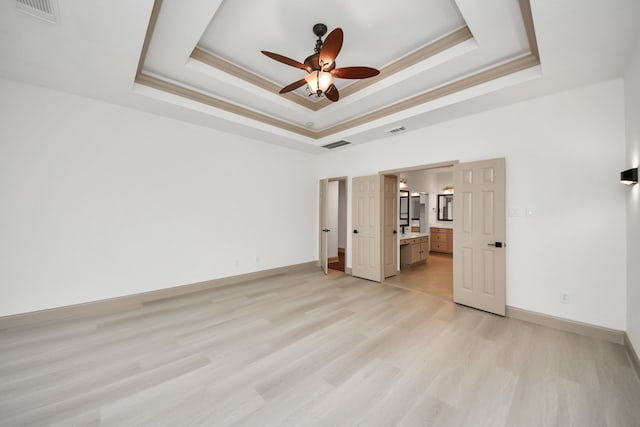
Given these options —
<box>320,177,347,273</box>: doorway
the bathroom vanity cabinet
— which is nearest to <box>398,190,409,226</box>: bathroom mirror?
the bathroom vanity cabinet

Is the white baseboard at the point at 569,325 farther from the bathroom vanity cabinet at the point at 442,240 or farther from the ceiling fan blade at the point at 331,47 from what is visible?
the bathroom vanity cabinet at the point at 442,240

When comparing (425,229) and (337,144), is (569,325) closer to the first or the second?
(337,144)

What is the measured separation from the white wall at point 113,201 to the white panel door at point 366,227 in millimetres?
2084

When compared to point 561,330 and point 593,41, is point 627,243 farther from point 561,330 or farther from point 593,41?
point 593,41

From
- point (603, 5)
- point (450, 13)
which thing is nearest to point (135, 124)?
point (450, 13)

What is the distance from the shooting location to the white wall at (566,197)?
275 cm

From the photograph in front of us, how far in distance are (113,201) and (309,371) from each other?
364cm

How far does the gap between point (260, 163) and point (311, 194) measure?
5.31 feet

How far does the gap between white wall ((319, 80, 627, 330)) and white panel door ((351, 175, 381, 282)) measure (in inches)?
78.7

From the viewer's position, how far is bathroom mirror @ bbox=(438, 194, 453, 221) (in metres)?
8.93

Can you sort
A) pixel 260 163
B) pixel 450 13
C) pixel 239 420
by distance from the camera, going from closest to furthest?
pixel 239 420
pixel 450 13
pixel 260 163

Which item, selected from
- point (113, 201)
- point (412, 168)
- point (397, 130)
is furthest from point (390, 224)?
point (113, 201)

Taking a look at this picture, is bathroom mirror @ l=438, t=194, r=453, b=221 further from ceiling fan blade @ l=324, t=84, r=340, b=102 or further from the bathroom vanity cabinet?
ceiling fan blade @ l=324, t=84, r=340, b=102

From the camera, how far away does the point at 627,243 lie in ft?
8.64
